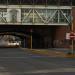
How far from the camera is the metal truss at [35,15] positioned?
269 feet

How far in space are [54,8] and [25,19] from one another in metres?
6.60

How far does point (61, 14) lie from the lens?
8519 centimetres

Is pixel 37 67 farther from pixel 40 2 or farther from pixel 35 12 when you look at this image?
pixel 40 2

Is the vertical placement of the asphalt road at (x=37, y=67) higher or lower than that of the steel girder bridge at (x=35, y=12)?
lower

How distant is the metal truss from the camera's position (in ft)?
269

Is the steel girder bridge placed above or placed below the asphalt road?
above

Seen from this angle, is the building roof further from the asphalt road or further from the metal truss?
the asphalt road

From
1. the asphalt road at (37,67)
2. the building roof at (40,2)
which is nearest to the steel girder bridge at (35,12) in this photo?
the building roof at (40,2)

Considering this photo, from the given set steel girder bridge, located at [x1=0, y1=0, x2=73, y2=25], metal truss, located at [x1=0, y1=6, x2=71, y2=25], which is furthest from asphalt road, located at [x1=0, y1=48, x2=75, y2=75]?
steel girder bridge, located at [x1=0, y1=0, x2=73, y2=25]

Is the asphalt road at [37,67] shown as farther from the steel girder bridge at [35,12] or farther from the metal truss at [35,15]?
the steel girder bridge at [35,12]

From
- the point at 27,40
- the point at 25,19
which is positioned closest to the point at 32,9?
the point at 25,19

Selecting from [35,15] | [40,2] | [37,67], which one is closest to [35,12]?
[35,15]

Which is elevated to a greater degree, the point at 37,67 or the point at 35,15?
the point at 35,15

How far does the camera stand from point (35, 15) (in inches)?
3317
